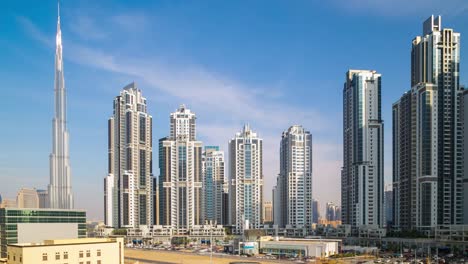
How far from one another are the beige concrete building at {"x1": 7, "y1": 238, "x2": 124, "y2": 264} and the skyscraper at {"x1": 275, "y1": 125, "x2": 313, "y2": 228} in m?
45.5

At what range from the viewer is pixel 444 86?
4634 cm

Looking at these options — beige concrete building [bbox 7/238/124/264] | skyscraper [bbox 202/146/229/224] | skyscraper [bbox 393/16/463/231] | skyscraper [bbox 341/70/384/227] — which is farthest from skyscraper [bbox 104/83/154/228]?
beige concrete building [bbox 7/238/124/264]

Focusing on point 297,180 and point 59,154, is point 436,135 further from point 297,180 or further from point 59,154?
point 59,154

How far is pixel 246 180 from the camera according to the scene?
6650 centimetres

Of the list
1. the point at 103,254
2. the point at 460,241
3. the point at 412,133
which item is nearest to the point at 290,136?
the point at 412,133

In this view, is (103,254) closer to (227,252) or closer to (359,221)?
(227,252)

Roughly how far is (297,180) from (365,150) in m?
11.7

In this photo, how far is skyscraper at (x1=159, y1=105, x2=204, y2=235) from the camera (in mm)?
65438

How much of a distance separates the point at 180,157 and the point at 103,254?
50.0m

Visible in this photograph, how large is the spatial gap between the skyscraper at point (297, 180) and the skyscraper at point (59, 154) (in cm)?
2775

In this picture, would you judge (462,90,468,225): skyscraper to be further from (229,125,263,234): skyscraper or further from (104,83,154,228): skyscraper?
(104,83,154,228): skyscraper

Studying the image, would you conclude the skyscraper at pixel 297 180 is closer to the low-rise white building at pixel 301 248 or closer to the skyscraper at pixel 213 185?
the skyscraper at pixel 213 185

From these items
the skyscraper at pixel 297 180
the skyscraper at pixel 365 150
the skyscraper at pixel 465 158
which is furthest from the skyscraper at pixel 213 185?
the skyscraper at pixel 465 158

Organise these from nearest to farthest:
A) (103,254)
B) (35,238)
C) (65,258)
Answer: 1. (65,258)
2. (103,254)
3. (35,238)
